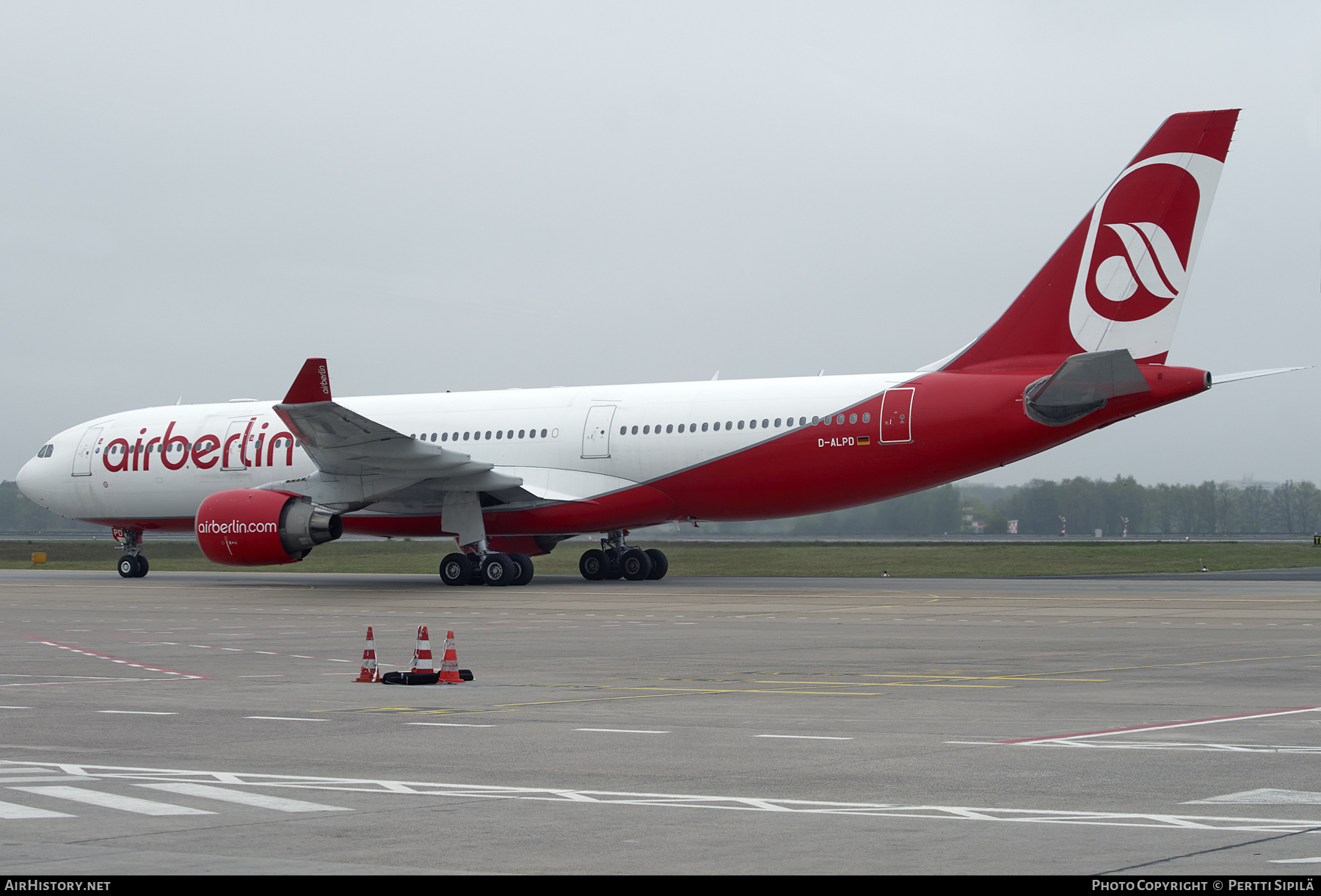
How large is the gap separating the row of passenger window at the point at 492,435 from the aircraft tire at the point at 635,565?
374 centimetres

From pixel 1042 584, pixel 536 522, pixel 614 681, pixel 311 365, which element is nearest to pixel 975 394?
pixel 1042 584

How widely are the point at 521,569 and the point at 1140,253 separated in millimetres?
15648

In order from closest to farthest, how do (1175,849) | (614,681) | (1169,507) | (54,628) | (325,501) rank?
(1175,849)
(614,681)
(54,628)
(325,501)
(1169,507)

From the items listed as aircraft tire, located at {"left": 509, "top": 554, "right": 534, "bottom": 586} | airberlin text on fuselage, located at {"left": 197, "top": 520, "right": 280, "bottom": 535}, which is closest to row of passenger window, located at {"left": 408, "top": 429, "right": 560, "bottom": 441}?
aircraft tire, located at {"left": 509, "top": 554, "right": 534, "bottom": 586}

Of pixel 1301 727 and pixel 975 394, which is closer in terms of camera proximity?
pixel 1301 727

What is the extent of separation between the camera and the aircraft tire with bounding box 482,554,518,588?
34312 millimetres

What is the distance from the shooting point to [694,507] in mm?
34031

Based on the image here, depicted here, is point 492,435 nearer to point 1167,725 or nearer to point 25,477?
point 25,477

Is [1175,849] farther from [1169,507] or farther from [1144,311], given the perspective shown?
[1169,507]

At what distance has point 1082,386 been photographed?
28516 mm

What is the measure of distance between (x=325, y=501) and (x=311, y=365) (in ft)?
17.5

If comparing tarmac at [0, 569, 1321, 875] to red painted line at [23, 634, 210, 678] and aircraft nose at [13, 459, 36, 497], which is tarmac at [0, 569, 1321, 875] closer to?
red painted line at [23, 634, 210, 678]

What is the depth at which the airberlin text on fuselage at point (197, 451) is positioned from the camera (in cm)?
3816

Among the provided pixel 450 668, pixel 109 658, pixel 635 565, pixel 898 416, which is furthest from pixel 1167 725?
pixel 635 565
